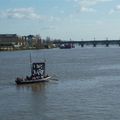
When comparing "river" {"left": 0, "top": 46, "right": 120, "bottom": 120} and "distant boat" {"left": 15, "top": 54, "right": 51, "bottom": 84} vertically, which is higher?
"distant boat" {"left": 15, "top": 54, "right": 51, "bottom": 84}

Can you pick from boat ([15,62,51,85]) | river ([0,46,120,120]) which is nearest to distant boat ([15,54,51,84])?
boat ([15,62,51,85])

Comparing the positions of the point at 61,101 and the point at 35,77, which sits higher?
the point at 35,77

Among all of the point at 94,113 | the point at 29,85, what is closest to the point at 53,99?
the point at 94,113

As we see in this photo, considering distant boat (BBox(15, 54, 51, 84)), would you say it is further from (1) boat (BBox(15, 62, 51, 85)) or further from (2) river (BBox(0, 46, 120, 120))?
(2) river (BBox(0, 46, 120, 120))

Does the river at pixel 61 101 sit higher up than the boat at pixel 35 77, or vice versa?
the boat at pixel 35 77

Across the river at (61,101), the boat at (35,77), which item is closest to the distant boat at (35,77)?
the boat at (35,77)

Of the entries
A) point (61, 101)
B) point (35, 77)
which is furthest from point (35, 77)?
point (61, 101)

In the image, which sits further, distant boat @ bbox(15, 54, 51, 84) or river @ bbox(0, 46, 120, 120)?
distant boat @ bbox(15, 54, 51, 84)

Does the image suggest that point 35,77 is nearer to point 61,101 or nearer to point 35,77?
point 35,77

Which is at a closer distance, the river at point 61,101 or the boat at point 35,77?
the river at point 61,101

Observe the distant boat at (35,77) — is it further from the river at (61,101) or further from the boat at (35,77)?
A: the river at (61,101)

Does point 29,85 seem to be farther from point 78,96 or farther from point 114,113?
point 114,113

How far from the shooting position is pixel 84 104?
41875 millimetres

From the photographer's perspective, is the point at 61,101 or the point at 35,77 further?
the point at 35,77
